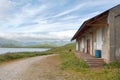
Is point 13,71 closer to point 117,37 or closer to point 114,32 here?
point 114,32

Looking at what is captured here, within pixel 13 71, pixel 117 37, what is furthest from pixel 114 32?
pixel 13 71

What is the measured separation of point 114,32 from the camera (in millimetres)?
15500

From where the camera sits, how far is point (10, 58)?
25516mm

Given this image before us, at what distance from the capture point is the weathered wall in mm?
15453

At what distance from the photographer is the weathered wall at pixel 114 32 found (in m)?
15.5

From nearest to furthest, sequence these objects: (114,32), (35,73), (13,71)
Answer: (35,73) < (13,71) < (114,32)

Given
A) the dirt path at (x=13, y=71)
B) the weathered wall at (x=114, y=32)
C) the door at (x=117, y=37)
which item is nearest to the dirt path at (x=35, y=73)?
the dirt path at (x=13, y=71)

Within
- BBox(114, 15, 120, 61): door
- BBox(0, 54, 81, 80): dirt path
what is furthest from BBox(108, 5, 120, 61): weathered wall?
BBox(0, 54, 81, 80): dirt path

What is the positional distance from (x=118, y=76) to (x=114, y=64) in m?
5.75

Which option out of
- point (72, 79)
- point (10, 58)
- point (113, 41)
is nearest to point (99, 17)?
point (113, 41)

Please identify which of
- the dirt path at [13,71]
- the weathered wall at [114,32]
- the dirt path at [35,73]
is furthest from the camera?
the weathered wall at [114,32]

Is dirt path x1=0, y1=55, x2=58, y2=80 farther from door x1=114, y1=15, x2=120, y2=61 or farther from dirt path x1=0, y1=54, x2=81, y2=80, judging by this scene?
door x1=114, y1=15, x2=120, y2=61

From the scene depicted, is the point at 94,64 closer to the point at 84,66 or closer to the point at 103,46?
the point at 84,66

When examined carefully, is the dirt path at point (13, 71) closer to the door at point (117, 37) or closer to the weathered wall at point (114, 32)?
the weathered wall at point (114, 32)
